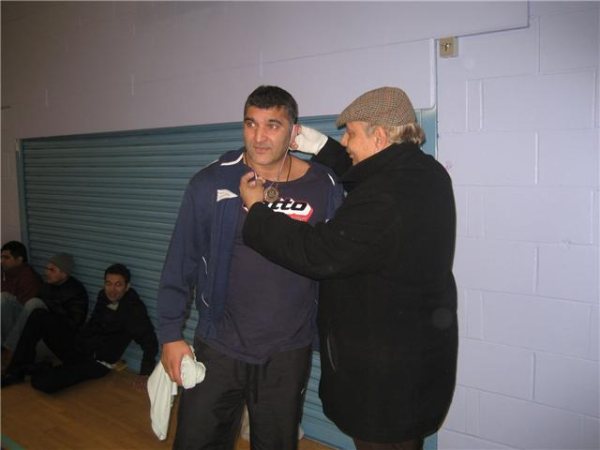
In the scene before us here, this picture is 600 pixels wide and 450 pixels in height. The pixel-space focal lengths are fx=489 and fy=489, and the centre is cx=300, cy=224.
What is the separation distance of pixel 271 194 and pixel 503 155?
1.08m

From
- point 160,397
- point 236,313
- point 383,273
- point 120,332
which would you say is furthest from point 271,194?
point 120,332

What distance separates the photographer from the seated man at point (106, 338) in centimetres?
380

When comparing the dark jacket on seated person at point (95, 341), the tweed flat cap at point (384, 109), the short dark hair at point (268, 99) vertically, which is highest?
the short dark hair at point (268, 99)

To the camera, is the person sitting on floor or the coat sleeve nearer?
the coat sleeve

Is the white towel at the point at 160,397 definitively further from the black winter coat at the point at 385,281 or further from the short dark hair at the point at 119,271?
the short dark hair at the point at 119,271

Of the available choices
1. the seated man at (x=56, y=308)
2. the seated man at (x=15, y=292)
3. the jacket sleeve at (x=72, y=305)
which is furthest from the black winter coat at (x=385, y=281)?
the seated man at (x=15, y=292)

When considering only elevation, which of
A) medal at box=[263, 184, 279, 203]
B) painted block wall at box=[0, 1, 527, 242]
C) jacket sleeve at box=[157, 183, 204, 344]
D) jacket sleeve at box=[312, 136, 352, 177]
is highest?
painted block wall at box=[0, 1, 527, 242]

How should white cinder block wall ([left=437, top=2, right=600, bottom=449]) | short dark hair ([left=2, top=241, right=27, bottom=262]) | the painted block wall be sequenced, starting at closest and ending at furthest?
white cinder block wall ([left=437, top=2, right=600, bottom=449])
the painted block wall
short dark hair ([left=2, top=241, right=27, bottom=262])

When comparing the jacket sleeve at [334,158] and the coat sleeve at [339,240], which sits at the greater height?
the jacket sleeve at [334,158]

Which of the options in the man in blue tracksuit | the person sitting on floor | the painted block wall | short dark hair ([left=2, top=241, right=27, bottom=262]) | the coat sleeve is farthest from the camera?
short dark hair ([left=2, top=241, right=27, bottom=262])

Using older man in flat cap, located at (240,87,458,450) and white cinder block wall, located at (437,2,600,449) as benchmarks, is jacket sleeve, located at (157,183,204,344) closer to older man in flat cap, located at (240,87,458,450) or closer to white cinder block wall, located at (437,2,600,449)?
older man in flat cap, located at (240,87,458,450)

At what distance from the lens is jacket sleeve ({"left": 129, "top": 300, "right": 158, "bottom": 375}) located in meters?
3.77

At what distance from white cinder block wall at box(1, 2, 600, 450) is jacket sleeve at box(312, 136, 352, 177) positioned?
18.4 inches

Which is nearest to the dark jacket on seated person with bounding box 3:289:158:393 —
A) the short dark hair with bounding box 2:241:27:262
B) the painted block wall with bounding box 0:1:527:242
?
the short dark hair with bounding box 2:241:27:262
